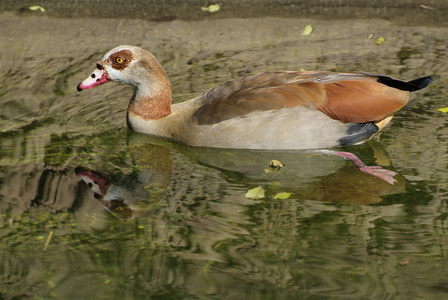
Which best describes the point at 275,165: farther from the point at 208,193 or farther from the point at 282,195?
the point at 208,193

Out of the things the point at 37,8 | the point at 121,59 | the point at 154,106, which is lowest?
the point at 154,106

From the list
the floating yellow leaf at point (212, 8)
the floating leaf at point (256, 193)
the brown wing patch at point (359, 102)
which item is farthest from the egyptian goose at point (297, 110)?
the floating yellow leaf at point (212, 8)

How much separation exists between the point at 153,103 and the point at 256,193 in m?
1.89

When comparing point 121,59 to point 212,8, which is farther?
point 212,8

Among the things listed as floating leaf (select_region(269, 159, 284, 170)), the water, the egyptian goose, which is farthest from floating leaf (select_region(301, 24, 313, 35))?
floating leaf (select_region(269, 159, 284, 170))

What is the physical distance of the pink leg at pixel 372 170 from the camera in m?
5.46

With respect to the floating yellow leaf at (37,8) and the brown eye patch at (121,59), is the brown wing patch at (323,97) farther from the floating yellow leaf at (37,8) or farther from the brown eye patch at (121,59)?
the floating yellow leaf at (37,8)

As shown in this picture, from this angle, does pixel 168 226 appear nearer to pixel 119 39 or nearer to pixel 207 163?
pixel 207 163

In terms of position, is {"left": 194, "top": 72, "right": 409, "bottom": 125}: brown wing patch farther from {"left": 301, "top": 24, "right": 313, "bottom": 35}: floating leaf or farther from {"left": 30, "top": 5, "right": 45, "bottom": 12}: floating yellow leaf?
{"left": 30, "top": 5, "right": 45, "bottom": 12}: floating yellow leaf

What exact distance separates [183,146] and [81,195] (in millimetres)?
1377

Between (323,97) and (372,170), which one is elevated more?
(323,97)

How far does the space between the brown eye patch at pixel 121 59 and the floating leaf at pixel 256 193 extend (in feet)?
6.98

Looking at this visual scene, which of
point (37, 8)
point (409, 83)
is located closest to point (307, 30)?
point (409, 83)

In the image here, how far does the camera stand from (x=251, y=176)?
18.4ft
